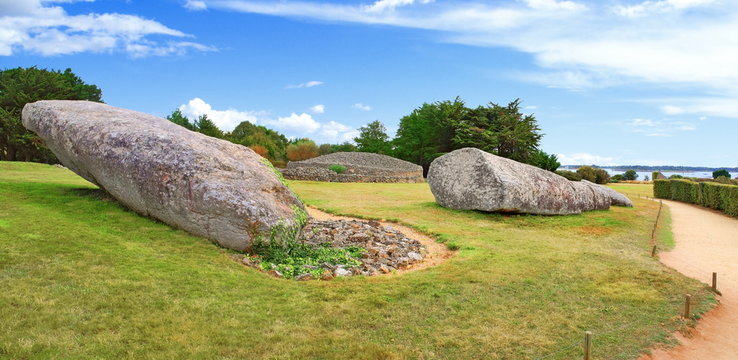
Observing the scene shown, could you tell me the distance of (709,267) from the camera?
1236 cm

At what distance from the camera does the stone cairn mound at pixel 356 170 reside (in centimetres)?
3784

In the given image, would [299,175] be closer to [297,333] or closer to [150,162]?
[150,162]

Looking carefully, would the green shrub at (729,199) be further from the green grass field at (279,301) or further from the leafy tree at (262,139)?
the leafy tree at (262,139)

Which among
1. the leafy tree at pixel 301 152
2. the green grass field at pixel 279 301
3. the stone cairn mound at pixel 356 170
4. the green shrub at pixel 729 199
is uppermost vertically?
the leafy tree at pixel 301 152

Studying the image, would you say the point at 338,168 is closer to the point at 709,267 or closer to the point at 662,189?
the point at 662,189

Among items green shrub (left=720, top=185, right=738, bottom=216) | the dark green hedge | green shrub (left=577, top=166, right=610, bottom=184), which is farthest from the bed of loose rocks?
green shrub (left=577, top=166, right=610, bottom=184)

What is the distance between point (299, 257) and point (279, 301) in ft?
10.3

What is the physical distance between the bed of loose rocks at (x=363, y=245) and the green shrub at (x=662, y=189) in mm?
28755

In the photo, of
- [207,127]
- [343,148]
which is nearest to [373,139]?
[343,148]

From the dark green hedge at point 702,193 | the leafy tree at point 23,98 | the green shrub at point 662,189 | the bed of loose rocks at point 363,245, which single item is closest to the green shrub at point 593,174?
→ the green shrub at point 662,189

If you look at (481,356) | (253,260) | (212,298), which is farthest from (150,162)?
(481,356)

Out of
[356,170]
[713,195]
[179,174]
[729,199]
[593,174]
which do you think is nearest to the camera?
[179,174]

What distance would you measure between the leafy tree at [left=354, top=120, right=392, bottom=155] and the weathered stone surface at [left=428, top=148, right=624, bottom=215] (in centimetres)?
4865

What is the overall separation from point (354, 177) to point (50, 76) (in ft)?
107
